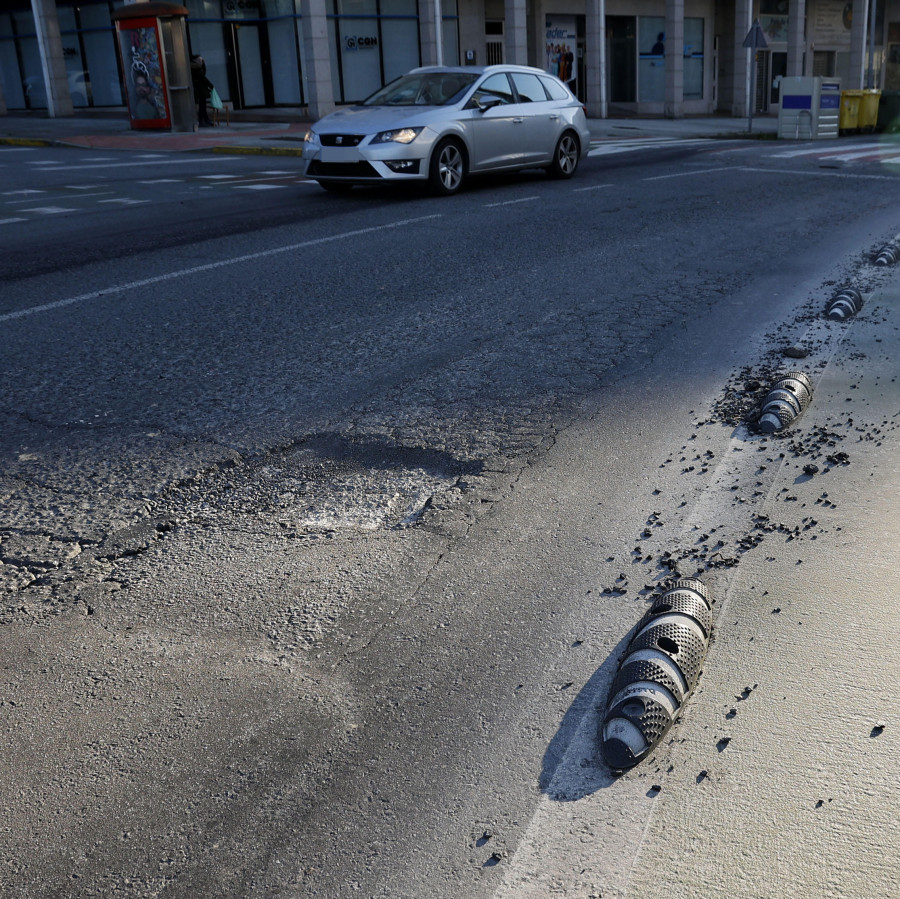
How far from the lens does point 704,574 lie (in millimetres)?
3232

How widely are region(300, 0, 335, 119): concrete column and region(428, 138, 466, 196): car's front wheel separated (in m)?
17.2

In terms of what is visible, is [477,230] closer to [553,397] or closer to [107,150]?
[553,397]

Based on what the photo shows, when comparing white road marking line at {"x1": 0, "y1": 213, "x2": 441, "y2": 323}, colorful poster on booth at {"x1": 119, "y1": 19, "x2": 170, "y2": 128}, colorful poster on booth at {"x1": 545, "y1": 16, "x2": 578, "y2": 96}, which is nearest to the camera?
white road marking line at {"x1": 0, "y1": 213, "x2": 441, "y2": 323}

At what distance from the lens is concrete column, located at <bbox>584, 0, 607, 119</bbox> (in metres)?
35.4

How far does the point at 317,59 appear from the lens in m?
28.8

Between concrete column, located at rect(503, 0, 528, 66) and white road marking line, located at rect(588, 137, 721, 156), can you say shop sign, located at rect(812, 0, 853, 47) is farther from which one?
white road marking line, located at rect(588, 137, 721, 156)

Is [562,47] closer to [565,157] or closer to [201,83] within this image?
[201,83]

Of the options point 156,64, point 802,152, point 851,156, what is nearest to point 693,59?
point 802,152

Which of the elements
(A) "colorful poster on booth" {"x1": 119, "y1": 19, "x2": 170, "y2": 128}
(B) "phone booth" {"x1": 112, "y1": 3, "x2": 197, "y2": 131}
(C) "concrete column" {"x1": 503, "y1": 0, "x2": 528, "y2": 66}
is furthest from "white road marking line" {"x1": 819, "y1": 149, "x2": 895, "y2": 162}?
(C) "concrete column" {"x1": 503, "y1": 0, "x2": 528, "y2": 66}

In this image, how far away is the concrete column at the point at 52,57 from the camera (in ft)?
103

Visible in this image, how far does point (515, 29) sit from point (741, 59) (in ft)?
40.7


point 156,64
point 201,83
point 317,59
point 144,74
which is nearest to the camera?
point 156,64

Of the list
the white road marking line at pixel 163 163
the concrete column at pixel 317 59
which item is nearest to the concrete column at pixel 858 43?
the concrete column at pixel 317 59

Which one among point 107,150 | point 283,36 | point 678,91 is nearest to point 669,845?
→ point 107,150
